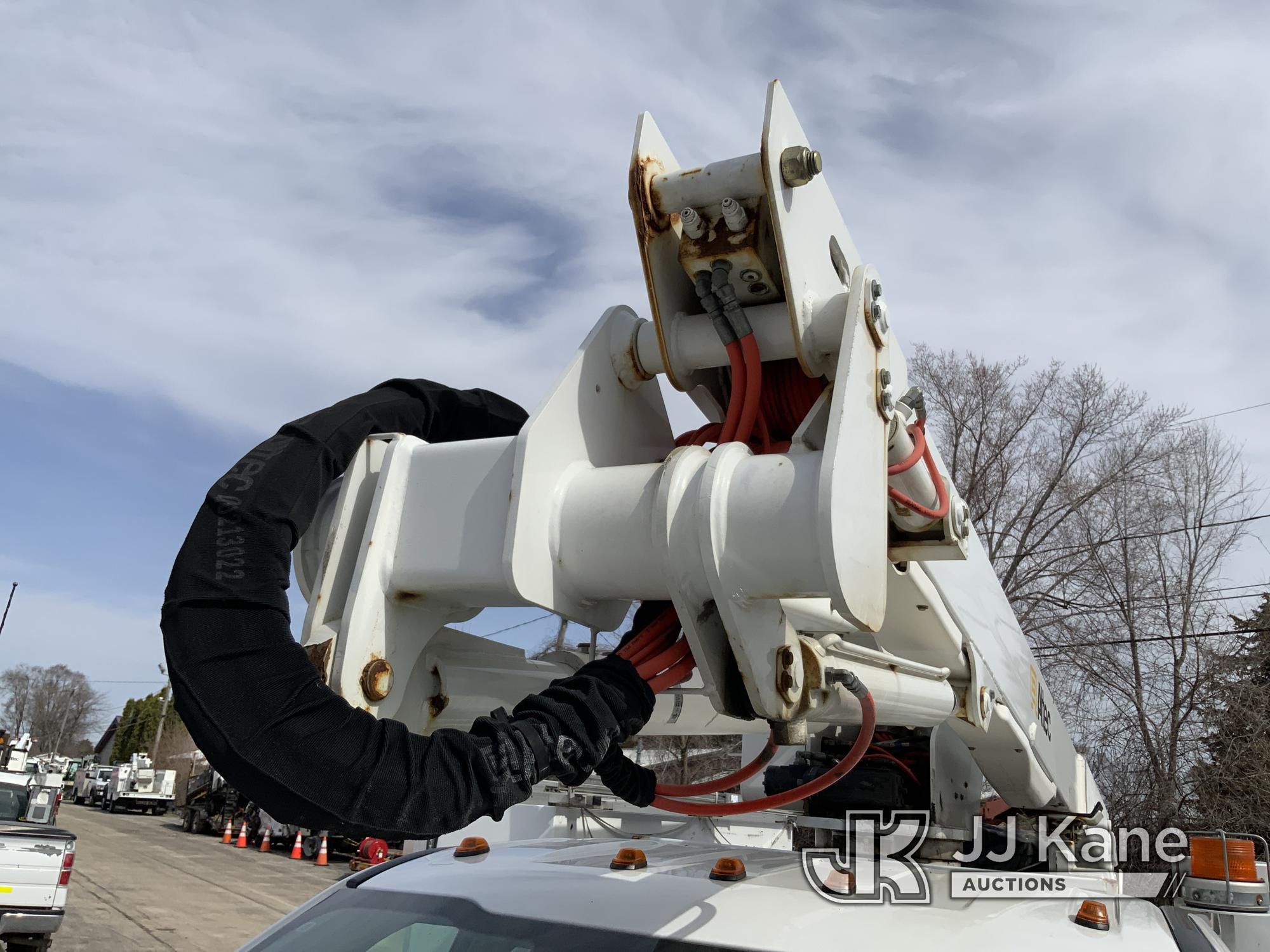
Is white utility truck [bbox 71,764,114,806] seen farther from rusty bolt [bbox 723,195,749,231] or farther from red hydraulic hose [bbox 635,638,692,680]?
rusty bolt [bbox 723,195,749,231]

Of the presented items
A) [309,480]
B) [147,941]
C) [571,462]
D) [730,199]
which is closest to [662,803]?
[571,462]

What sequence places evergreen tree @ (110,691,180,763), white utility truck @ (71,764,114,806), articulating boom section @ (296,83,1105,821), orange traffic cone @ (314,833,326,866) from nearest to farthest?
1. articulating boom section @ (296,83,1105,821)
2. orange traffic cone @ (314,833,326,866)
3. white utility truck @ (71,764,114,806)
4. evergreen tree @ (110,691,180,763)

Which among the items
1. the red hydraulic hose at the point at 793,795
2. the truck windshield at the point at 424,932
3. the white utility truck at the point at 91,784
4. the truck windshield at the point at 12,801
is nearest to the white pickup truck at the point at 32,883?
the truck windshield at the point at 12,801

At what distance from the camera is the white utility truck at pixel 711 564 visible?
5.61 feet

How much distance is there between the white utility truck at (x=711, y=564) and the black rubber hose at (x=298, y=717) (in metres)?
0.20

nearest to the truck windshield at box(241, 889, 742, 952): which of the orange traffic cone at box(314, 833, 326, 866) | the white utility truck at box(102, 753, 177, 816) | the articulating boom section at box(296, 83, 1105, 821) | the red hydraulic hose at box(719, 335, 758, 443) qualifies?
the articulating boom section at box(296, 83, 1105, 821)

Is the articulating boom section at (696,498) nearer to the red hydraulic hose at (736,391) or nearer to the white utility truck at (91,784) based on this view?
the red hydraulic hose at (736,391)

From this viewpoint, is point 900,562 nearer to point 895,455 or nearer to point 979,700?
point 895,455

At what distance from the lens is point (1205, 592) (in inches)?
736

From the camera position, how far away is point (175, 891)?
15.4m

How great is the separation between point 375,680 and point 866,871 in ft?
3.73

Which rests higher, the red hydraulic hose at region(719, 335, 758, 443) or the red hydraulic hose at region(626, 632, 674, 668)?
the red hydraulic hose at region(719, 335, 758, 443)

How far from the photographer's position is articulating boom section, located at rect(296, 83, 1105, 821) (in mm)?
1670

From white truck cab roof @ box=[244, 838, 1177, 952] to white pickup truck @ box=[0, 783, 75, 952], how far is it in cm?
731
